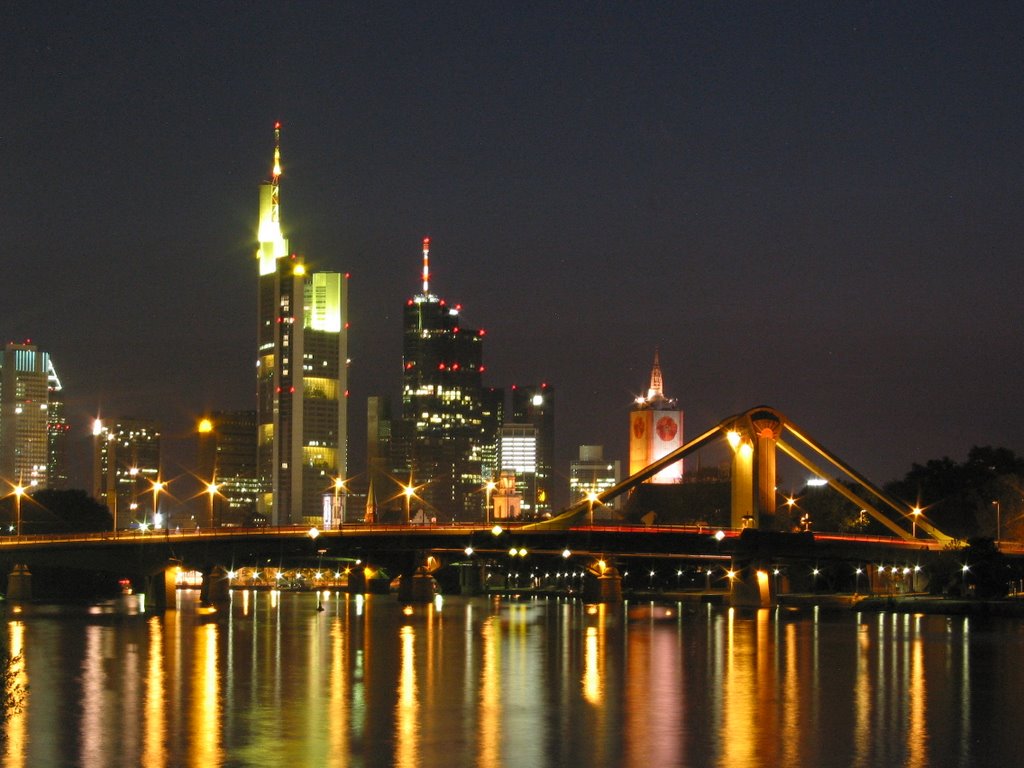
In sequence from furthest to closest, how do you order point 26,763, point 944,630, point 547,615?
point 547,615, point 944,630, point 26,763

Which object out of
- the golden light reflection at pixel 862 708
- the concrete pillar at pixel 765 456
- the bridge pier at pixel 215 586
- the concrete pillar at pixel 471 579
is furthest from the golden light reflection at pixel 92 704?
the concrete pillar at pixel 471 579

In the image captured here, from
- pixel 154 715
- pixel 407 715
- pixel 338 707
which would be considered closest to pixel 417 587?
pixel 338 707

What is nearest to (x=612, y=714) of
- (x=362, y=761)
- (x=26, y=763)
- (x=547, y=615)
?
(x=362, y=761)

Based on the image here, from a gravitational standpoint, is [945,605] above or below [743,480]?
below

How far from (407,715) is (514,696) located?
6444 mm

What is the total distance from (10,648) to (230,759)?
37.3m

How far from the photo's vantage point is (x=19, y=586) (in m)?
126

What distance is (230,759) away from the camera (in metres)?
36.6

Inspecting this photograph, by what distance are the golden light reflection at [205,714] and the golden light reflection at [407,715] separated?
4.06 meters

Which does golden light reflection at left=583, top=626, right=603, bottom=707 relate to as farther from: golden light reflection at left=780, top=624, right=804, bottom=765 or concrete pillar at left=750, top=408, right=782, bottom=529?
concrete pillar at left=750, top=408, right=782, bottom=529

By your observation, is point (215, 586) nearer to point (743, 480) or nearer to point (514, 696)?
point (743, 480)

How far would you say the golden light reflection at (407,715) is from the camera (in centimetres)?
3733

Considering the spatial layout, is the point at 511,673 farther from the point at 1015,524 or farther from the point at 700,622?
the point at 1015,524

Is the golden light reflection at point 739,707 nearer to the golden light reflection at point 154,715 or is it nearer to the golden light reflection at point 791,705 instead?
the golden light reflection at point 791,705
